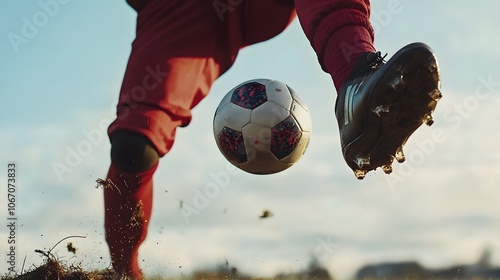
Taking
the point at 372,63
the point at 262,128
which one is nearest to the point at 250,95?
the point at 262,128

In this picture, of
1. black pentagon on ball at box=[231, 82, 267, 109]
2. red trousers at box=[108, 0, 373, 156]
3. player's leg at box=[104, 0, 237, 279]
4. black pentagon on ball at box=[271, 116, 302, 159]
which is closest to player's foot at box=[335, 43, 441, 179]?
red trousers at box=[108, 0, 373, 156]

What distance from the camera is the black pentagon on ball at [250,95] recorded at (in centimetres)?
534

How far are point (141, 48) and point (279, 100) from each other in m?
1.07

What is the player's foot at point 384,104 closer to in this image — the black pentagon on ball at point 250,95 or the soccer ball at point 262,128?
the soccer ball at point 262,128

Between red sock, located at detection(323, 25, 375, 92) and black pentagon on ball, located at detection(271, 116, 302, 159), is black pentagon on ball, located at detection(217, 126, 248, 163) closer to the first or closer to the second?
black pentagon on ball, located at detection(271, 116, 302, 159)

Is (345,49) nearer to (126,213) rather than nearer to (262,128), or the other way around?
(262,128)

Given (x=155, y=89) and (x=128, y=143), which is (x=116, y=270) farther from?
(x=155, y=89)

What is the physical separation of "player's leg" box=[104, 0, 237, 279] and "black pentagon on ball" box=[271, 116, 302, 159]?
551mm

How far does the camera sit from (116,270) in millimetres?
4480

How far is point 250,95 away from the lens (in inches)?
212

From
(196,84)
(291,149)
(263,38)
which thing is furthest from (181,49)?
(291,149)

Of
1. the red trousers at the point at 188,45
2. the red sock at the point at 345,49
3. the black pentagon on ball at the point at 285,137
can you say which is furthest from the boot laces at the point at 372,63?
the black pentagon on ball at the point at 285,137

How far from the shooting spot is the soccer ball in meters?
5.18

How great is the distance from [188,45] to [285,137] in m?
0.91
